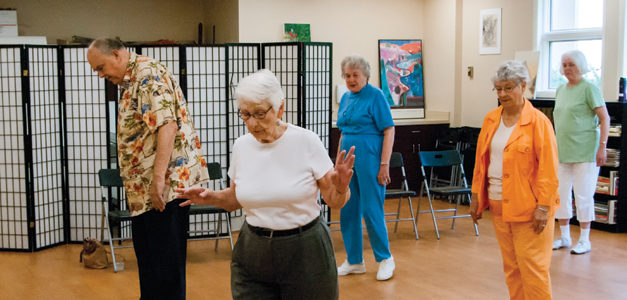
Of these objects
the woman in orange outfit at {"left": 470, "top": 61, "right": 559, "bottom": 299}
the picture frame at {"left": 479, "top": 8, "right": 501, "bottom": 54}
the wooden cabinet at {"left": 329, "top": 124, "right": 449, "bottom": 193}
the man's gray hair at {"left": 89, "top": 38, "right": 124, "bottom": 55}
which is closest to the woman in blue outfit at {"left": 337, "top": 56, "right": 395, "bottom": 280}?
the woman in orange outfit at {"left": 470, "top": 61, "right": 559, "bottom": 299}

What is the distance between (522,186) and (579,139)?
2869 millimetres

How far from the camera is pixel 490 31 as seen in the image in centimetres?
873

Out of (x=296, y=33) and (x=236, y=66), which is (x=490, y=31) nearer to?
(x=296, y=33)

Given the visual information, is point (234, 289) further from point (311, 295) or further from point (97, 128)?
point (97, 128)

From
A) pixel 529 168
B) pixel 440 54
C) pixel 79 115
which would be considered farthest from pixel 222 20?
pixel 529 168

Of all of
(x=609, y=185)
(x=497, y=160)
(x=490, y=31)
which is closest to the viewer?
(x=497, y=160)

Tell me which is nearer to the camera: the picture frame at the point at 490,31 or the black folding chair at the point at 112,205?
the black folding chair at the point at 112,205

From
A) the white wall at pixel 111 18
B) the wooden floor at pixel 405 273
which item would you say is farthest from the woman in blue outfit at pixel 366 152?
the white wall at pixel 111 18

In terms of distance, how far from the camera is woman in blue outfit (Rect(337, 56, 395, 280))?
17.3 ft

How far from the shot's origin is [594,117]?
6180 millimetres

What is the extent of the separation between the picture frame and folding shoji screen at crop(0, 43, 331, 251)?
108 inches

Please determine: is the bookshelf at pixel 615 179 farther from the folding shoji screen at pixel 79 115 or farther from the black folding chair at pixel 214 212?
the black folding chair at pixel 214 212

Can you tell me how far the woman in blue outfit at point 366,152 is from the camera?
17.3ft

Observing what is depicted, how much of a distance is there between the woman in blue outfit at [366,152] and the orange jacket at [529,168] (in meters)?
1.68
